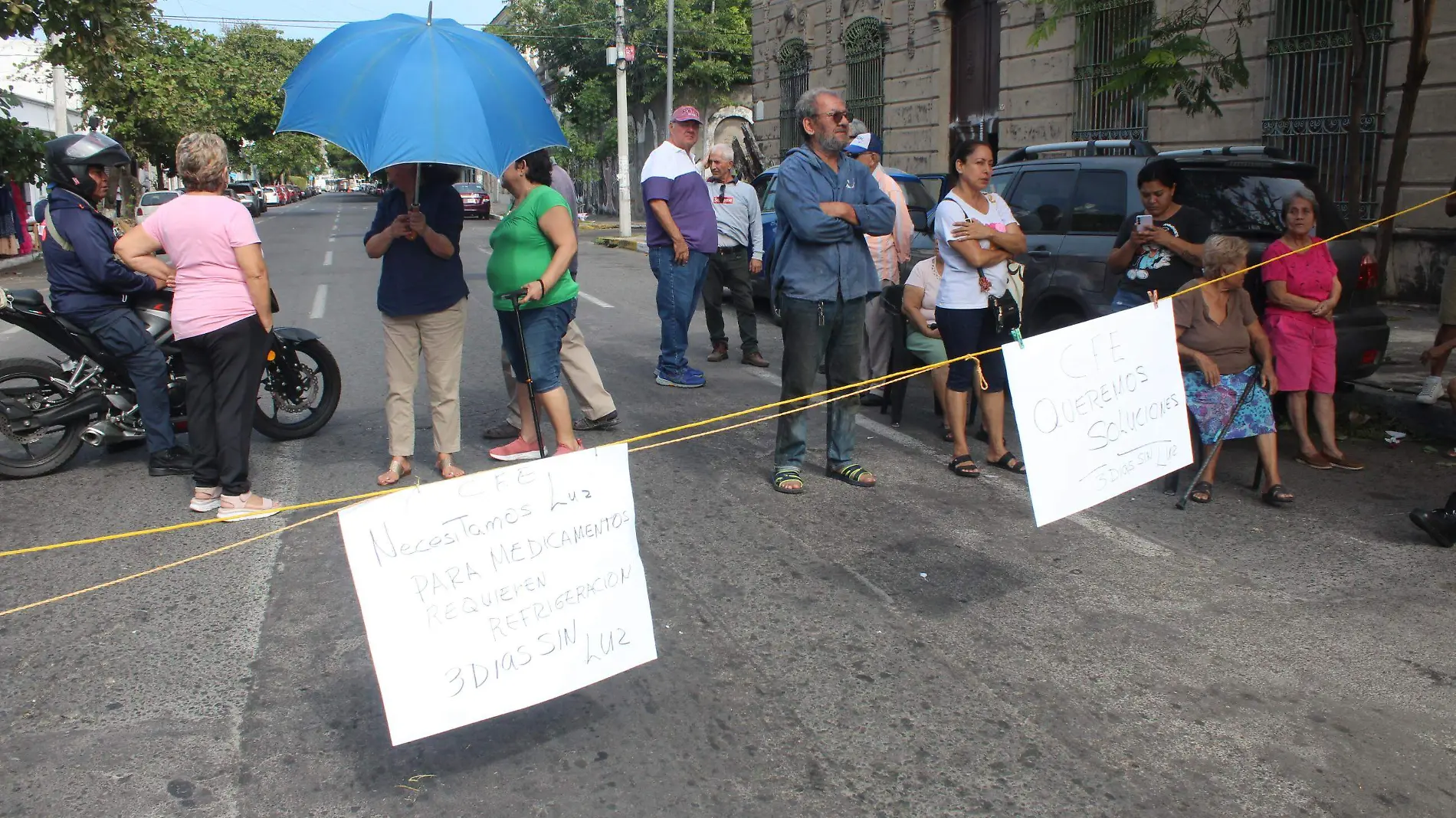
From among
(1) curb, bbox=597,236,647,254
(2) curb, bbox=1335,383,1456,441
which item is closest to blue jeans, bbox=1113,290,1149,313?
(2) curb, bbox=1335,383,1456,441

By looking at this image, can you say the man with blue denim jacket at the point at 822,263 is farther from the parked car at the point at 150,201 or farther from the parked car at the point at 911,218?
the parked car at the point at 150,201

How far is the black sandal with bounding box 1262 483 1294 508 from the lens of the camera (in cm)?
576

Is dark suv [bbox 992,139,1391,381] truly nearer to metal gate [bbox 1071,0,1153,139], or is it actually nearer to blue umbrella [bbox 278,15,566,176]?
blue umbrella [bbox 278,15,566,176]

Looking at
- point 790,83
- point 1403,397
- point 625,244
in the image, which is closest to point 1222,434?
point 1403,397

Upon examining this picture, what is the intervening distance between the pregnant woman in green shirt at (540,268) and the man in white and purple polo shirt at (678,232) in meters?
2.35

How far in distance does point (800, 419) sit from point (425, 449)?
2349 millimetres

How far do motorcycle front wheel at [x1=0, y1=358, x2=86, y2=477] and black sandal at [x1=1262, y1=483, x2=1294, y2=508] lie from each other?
640cm

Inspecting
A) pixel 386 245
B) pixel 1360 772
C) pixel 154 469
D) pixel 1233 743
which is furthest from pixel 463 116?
pixel 1360 772

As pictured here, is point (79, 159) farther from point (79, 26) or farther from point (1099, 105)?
point (1099, 105)

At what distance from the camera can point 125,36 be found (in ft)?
36.4

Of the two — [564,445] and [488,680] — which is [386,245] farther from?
[488,680]

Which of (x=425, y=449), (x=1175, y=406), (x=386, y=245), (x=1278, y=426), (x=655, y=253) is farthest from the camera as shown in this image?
(x=655, y=253)

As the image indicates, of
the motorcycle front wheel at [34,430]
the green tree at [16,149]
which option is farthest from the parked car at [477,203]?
the motorcycle front wheel at [34,430]

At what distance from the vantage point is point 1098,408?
14.0 ft
